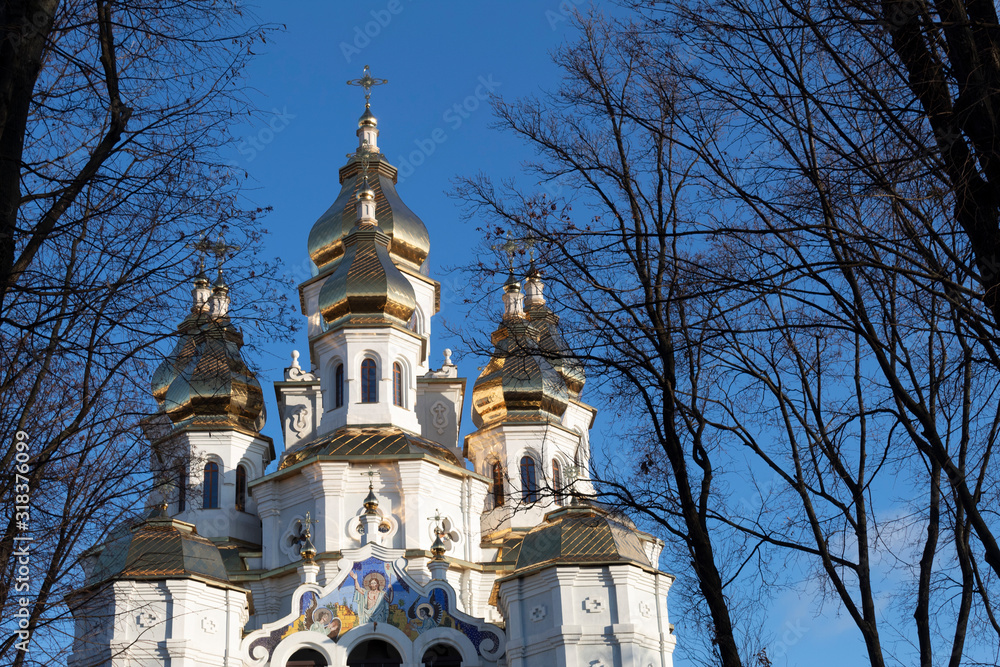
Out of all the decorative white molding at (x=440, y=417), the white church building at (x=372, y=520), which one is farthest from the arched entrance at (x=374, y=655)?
the decorative white molding at (x=440, y=417)

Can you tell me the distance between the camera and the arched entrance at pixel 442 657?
2294 cm

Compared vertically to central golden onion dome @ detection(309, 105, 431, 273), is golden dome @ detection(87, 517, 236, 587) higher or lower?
lower

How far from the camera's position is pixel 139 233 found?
313 inches

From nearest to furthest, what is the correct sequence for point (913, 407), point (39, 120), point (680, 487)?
point (39, 120), point (913, 407), point (680, 487)

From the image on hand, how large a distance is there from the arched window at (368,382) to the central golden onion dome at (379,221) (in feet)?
17.8

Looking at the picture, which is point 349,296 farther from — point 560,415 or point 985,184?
point 985,184

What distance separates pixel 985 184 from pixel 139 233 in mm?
5197

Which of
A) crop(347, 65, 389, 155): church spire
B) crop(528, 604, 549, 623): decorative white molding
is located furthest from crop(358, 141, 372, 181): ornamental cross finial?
crop(528, 604, 549, 623): decorative white molding

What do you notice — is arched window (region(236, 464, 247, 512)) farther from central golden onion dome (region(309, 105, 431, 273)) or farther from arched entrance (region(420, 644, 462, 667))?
arched entrance (region(420, 644, 462, 667))

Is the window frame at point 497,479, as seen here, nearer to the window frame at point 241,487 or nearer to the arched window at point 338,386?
the arched window at point 338,386

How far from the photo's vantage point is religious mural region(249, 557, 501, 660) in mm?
22766

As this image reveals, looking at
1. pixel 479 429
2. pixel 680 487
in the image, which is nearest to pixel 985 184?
pixel 680 487

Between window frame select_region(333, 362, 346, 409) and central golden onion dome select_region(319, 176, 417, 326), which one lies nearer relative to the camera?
window frame select_region(333, 362, 346, 409)

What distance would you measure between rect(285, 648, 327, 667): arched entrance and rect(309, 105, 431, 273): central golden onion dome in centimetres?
1364
